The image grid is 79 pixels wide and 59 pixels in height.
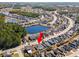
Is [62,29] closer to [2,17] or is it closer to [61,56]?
[61,56]

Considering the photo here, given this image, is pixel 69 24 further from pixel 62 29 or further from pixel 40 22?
pixel 40 22

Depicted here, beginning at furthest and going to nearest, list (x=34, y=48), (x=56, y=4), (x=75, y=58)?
(x=56, y=4), (x=34, y=48), (x=75, y=58)

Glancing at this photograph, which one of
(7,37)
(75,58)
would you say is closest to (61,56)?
(75,58)

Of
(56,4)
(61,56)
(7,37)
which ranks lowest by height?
(61,56)

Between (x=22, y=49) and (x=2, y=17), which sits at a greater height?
(x=2, y=17)

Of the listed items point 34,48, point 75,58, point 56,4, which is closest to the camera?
point 75,58

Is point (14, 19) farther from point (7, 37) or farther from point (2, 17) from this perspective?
point (7, 37)

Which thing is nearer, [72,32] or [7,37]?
[7,37]

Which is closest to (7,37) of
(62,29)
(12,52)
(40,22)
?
(12,52)

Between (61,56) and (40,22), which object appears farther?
(40,22)

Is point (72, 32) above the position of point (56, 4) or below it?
below
